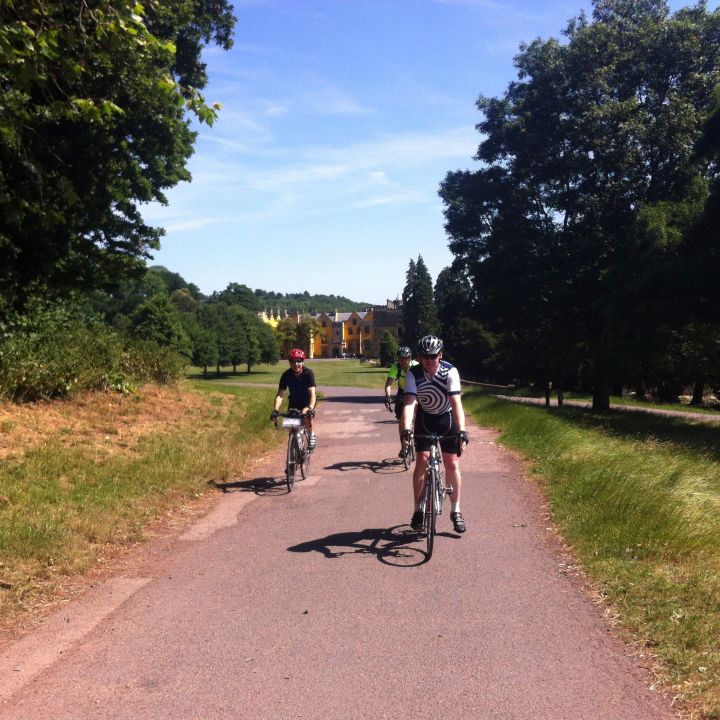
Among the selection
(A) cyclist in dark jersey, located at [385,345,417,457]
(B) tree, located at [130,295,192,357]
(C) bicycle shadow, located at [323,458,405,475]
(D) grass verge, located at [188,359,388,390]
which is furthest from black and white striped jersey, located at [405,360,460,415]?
(B) tree, located at [130,295,192,357]

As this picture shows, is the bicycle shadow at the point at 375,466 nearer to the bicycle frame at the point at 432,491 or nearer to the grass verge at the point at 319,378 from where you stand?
the bicycle frame at the point at 432,491

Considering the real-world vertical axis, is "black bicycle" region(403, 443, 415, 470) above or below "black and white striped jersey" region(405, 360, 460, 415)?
below

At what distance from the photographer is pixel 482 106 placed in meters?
28.9

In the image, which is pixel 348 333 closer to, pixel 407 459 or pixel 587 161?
pixel 587 161

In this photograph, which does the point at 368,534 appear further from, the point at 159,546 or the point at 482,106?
the point at 482,106

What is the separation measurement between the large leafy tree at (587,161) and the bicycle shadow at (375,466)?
44.9 feet

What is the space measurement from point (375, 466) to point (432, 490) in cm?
535

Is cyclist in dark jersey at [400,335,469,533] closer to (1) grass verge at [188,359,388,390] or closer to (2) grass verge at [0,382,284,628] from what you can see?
(2) grass verge at [0,382,284,628]

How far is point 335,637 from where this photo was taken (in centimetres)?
447

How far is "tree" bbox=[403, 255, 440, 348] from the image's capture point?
82.1m

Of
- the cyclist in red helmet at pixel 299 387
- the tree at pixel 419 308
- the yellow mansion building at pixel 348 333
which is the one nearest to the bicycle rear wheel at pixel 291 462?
the cyclist in red helmet at pixel 299 387

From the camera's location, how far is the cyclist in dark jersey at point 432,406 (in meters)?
6.54

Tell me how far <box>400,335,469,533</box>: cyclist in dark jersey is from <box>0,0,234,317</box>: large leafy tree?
3012 millimetres

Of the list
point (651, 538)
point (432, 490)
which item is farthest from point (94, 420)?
point (651, 538)
